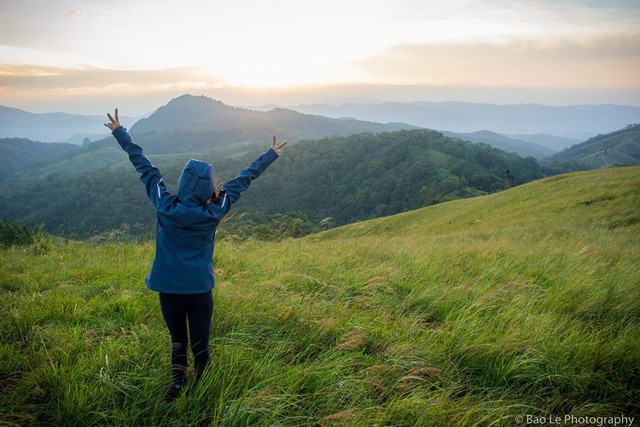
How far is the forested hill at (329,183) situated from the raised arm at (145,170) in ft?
351

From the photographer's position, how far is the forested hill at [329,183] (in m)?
124

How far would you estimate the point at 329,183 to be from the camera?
14825 cm

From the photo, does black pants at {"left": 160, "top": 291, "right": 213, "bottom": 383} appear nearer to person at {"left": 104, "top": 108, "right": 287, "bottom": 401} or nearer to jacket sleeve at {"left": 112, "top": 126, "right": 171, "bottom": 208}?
person at {"left": 104, "top": 108, "right": 287, "bottom": 401}

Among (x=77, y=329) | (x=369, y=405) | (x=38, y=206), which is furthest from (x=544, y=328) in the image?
(x=38, y=206)

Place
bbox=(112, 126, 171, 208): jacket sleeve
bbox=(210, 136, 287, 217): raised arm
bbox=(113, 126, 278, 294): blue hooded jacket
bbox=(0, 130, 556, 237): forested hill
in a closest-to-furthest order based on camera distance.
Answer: bbox=(113, 126, 278, 294): blue hooded jacket, bbox=(112, 126, 171, 208): jacket sleeve, bbox=(210, 136, 287, 217): raised arm, bbox=(0, 130, 556, 237): forested hill

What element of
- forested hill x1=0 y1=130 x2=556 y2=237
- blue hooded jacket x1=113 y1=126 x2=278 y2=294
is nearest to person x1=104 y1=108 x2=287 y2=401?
blue hooded jacket x1=113 y1=126 x2=278 y2=294

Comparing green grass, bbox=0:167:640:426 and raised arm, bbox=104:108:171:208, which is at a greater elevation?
raised arm, bbox=104:108:171:208

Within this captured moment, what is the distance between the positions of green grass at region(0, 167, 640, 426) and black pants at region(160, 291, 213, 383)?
170 millimetres

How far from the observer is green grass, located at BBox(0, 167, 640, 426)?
282 centimetres

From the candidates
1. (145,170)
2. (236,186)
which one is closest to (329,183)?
(236,186)

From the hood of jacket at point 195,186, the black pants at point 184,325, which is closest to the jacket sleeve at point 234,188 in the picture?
the hood of jacket at point 195,186

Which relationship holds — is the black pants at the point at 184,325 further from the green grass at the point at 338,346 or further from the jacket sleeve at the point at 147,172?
the jacket sleeve at the point at 147,172

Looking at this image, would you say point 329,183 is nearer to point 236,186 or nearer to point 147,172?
point 236,186

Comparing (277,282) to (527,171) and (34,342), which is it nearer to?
(34,342)
